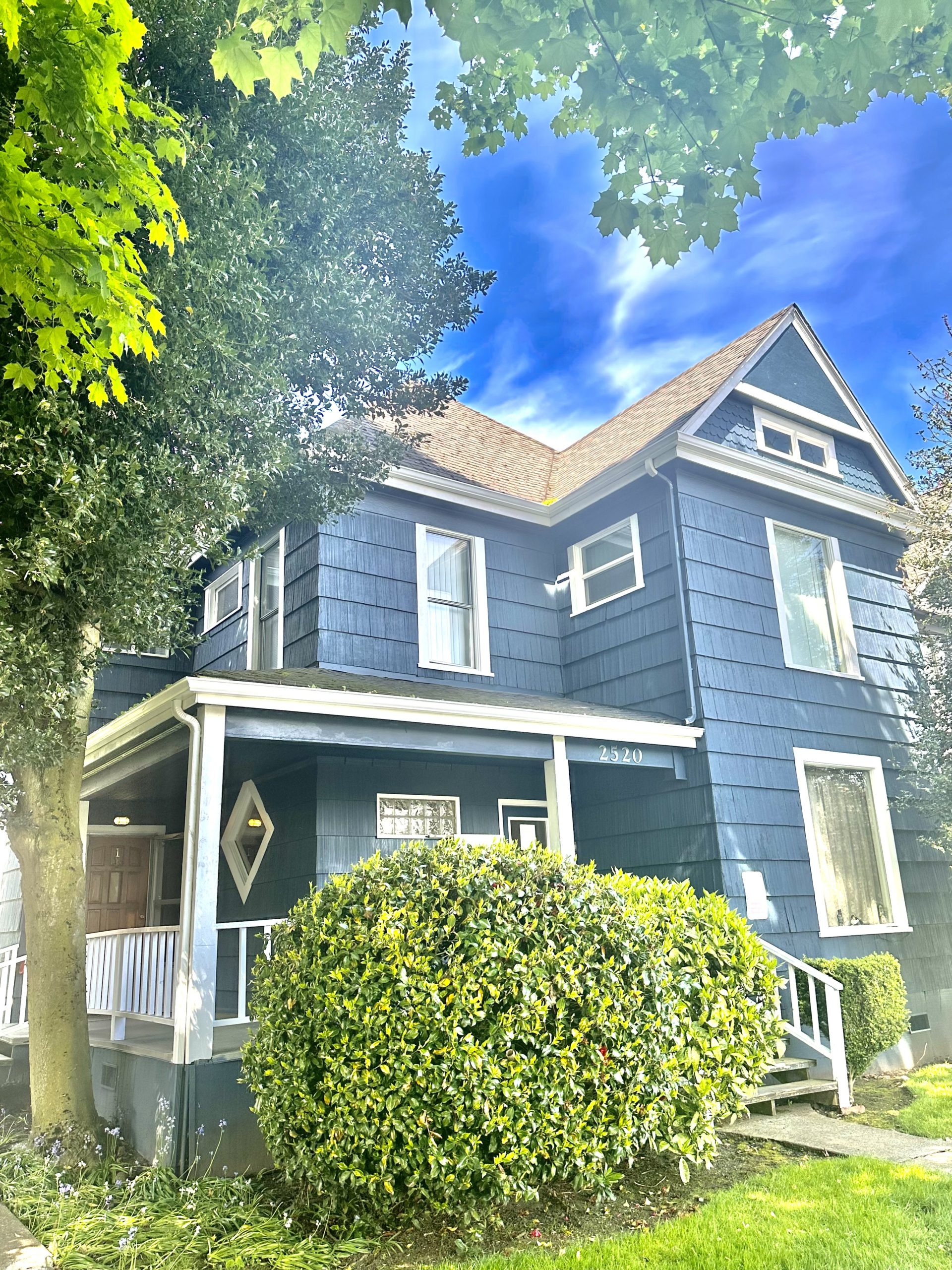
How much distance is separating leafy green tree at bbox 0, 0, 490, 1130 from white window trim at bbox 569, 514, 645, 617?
3924mm

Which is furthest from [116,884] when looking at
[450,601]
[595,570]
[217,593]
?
[595,570]

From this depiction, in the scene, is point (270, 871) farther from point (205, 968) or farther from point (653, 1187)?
point (653, 1187)

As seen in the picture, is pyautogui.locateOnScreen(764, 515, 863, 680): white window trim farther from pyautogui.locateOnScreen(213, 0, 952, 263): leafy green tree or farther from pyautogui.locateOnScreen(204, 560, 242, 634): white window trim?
pyautogui.locateOnScreen(213, 0, 952, 263): leafy green tree

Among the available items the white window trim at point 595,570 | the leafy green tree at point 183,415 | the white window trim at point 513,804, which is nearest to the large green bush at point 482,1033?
the leafy green tree at point 183,415

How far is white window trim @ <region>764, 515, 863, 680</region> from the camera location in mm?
10711

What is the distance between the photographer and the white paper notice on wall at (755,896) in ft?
29.7

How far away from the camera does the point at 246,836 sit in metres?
9.95

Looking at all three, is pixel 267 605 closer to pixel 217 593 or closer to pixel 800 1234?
pixel 217 593

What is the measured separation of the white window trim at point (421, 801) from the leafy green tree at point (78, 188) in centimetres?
577

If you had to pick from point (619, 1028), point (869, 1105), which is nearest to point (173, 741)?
point (619, 1028)

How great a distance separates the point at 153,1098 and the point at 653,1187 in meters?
3.51

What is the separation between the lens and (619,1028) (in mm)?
5035

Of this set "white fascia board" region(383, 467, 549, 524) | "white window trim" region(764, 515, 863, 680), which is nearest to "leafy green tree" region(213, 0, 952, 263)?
"white fascia board" region(383, 467, 549, 524)

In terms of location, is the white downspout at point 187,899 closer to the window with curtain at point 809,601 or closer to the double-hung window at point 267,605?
the double-hung window at point 267,605
